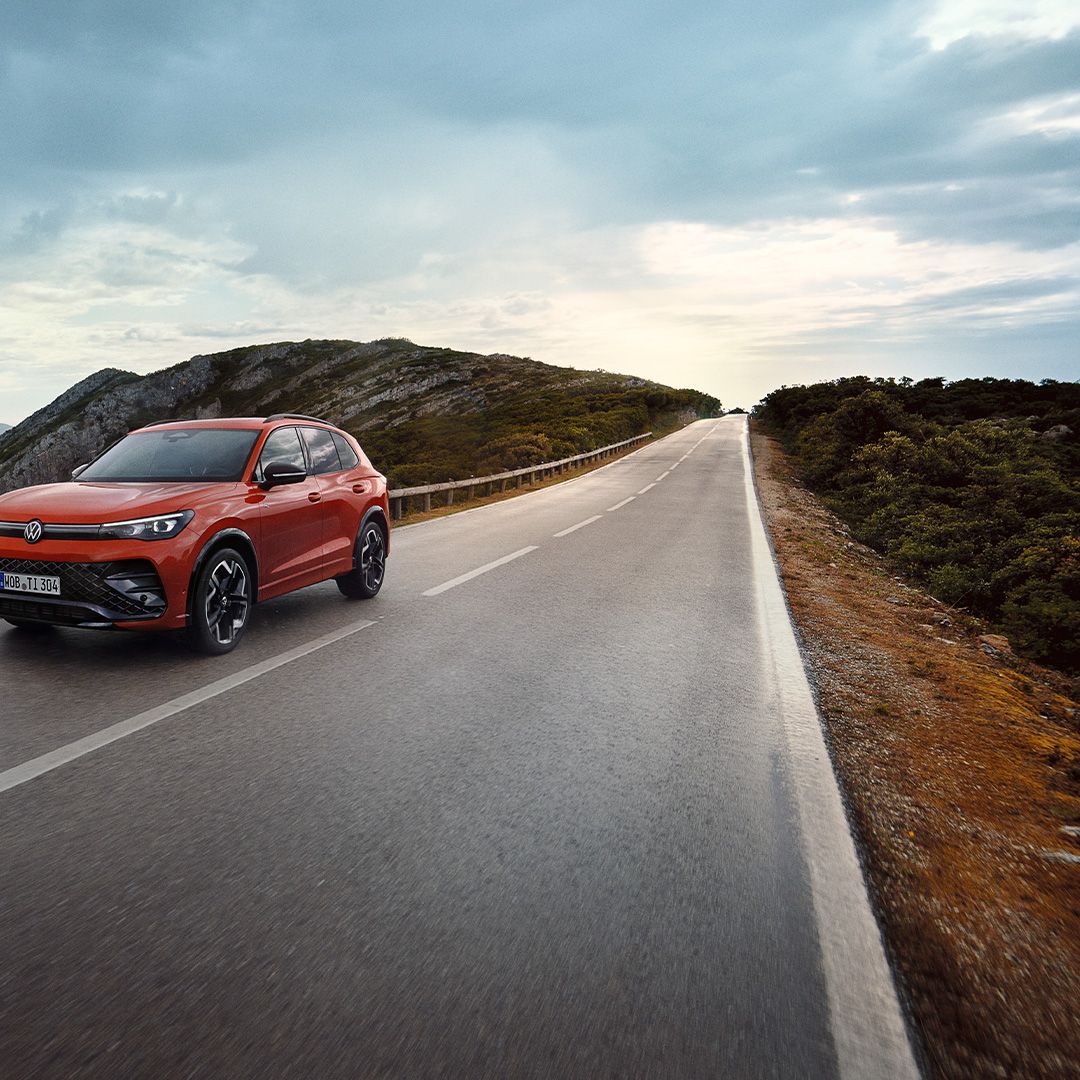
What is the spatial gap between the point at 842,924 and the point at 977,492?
16.7 m

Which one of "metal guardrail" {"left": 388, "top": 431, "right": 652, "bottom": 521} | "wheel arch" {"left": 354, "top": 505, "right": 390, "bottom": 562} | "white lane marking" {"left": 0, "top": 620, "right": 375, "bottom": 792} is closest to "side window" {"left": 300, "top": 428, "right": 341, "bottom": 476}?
"wheel arch" {"left": 354, "top": 505, "right": 390, "bottom": 562}

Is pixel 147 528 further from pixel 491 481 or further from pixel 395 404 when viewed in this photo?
pixel 395 404

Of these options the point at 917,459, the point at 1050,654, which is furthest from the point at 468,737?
the point at 917,459

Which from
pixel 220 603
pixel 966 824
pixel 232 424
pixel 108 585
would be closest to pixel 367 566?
pixel 232 424

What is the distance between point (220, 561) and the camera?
220 inches

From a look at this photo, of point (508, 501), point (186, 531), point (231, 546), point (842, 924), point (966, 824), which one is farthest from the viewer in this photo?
point (508, 501)

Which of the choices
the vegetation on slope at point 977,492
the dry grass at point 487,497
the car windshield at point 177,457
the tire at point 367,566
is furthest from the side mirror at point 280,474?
the dry grass at point 487,497

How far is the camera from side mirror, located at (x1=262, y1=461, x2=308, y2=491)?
6.07m

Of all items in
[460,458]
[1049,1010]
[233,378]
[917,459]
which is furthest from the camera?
[233,378]

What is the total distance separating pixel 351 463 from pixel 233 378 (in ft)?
448

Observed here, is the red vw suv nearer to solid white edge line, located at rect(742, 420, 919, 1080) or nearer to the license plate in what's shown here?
the license plate

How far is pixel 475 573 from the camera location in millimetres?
9375

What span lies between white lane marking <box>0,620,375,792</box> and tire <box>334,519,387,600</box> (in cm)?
161

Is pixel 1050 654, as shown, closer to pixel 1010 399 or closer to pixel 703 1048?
pixel 703 1048
